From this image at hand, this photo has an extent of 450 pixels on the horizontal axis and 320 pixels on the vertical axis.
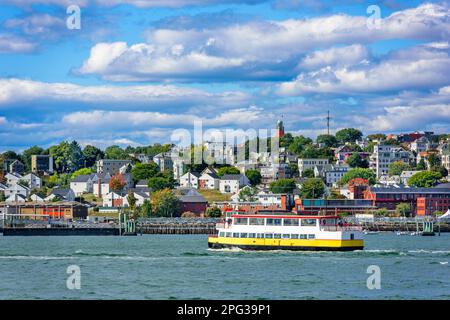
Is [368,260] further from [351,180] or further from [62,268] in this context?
[351,180]

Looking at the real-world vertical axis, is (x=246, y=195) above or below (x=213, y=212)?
above

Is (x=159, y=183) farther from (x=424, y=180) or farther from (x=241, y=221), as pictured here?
(x=241, y=221)

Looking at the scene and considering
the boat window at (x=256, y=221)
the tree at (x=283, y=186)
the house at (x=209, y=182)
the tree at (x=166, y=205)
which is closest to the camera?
the boat window at (x=256, y=221)

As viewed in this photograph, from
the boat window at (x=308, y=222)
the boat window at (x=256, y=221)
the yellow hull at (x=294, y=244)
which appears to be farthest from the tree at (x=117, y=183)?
the boat window at (x=308, y=222)

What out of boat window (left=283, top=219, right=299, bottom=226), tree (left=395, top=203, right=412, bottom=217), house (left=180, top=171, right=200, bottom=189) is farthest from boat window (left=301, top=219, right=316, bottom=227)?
house (left=180, top=171, right=200, bottom=189)

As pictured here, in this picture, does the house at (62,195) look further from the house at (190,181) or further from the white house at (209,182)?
the white house at (209,182)

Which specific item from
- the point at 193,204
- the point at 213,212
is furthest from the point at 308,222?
the point at 193,204

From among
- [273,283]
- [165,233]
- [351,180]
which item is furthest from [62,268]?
[351,180]

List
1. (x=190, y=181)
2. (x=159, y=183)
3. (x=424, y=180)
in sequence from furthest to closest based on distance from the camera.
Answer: (x=190, y=181) < (x=424, y=180) < (x=159, y=183)
